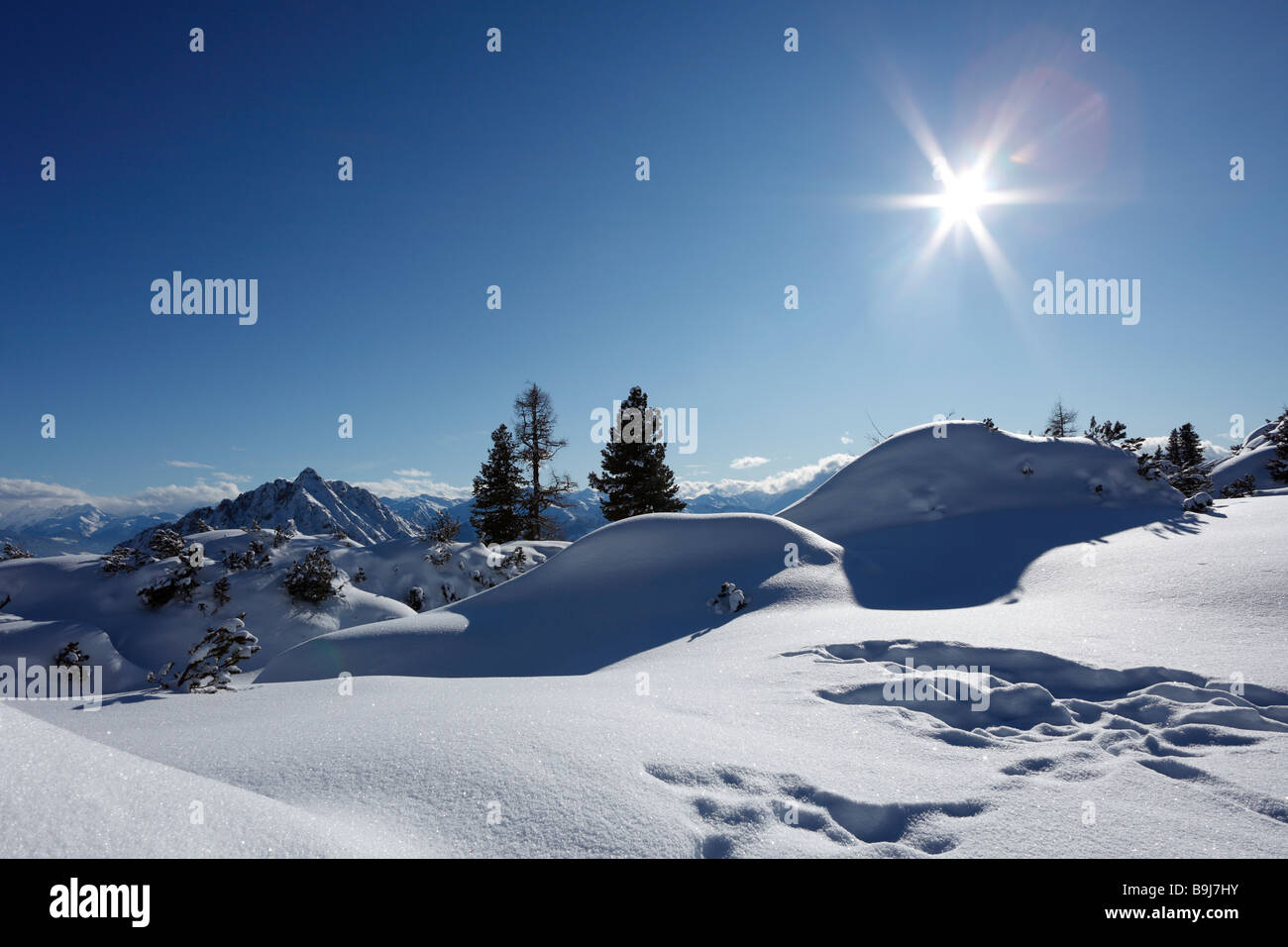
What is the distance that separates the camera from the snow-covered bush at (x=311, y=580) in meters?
10.5

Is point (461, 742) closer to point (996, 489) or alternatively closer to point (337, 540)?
point (996, 489)

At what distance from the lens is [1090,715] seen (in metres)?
2.88

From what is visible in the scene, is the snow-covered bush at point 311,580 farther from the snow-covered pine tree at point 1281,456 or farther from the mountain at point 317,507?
the mountain at point 317,507

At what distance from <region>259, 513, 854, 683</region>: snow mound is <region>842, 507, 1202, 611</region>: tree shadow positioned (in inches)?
22.4

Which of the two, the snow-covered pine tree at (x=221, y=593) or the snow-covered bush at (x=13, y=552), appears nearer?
the snow-covered pine tree at (x=221, y=593)

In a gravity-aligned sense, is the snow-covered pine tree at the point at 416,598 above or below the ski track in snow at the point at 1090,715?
below

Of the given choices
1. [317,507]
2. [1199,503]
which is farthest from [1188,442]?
[317,507]

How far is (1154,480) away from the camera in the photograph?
1007 cm

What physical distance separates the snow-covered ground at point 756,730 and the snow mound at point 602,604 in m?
0.05

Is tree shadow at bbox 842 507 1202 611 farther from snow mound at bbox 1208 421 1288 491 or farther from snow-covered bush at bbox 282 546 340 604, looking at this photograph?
snow mound at bbox 1208 421 1288 491

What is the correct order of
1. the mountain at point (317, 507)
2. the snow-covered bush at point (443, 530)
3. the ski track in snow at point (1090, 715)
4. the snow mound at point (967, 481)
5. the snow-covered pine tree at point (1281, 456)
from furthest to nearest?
the mountain at point (317, 507)
the snow-covered bush at point (443, 530)
the snow-covered pine tree at point (1281, 456)
the snow mound at point (967, 481)
the ski track in snow at point (1090, 715)
